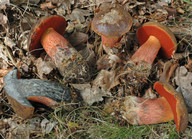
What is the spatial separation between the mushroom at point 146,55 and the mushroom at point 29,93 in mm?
937

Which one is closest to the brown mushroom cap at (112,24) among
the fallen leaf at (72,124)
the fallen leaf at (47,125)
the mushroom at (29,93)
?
the mushroom at (29,93)

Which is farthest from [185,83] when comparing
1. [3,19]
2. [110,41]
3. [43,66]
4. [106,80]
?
[3,19]

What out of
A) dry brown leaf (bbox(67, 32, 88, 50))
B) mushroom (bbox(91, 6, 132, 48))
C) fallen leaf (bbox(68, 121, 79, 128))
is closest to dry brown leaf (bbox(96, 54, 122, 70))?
mushroom (bbox(91, 6, 132, 48))

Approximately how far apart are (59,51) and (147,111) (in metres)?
1.55

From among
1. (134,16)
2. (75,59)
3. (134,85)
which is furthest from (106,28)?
(134,16)

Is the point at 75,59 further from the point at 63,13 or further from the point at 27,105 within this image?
the point at 63,13

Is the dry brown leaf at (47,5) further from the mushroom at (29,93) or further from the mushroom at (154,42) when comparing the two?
the mushroom at (154,42)

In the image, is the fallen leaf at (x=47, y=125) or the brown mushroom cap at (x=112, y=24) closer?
the fallen leaf at (x=47, y=125)

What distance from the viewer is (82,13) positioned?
3732mm

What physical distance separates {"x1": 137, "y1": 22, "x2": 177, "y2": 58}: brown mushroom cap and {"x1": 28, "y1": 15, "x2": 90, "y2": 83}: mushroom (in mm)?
1072

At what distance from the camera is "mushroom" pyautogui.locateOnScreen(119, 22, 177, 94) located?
2.75m

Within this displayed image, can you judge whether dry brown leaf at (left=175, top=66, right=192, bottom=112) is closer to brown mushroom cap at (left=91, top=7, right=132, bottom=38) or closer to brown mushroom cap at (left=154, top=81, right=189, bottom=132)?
brown mushroom cap at (left=154, top=81, right=189, bottom=132)

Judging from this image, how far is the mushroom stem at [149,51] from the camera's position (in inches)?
112

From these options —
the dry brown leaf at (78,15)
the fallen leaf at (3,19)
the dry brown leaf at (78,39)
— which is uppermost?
the fallen leaf at (3,19)
